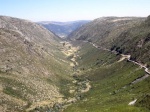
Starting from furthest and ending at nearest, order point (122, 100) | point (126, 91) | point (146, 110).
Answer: point (126, 91) → point (122, 100) → point (146, 110)

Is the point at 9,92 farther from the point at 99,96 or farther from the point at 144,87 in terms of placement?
the point at 144,87

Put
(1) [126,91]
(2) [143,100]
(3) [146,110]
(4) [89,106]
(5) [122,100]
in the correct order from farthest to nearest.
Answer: (1) [126,91] < (4) [89,106] < (5) [122,100] < (2) [143,100] < (3) [146,110]

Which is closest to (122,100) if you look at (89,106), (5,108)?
(89,106)

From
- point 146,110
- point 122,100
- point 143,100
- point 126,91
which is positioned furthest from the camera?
point 126,91

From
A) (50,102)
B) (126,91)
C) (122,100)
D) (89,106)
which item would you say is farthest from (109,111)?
(50,102)

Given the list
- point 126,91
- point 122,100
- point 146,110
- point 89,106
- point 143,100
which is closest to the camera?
point 146,110

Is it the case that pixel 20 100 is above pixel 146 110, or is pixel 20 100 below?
below

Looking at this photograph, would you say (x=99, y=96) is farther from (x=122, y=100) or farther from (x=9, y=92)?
(x=9, y=92)

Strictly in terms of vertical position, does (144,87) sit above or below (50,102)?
above

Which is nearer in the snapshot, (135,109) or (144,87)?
(135,109)

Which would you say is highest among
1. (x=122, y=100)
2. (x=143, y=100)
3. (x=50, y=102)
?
(x=143, y=100)
